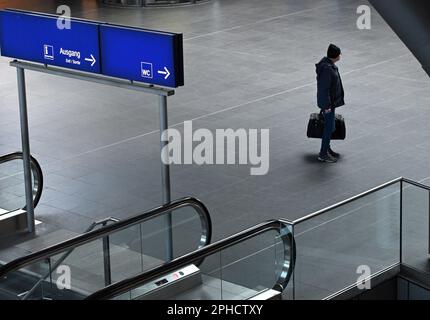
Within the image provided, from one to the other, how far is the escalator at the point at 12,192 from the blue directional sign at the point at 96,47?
167 cm

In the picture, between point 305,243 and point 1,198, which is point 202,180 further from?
point 305,243

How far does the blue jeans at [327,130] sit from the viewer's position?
49.5 feet

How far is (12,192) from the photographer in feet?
43.8

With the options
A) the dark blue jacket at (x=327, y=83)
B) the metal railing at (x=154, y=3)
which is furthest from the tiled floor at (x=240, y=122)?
the metal railing at (x=154, y=3)

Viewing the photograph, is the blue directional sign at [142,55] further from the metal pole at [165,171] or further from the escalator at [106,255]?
the escalator at [106,255]

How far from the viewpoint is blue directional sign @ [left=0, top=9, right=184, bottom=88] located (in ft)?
35.2

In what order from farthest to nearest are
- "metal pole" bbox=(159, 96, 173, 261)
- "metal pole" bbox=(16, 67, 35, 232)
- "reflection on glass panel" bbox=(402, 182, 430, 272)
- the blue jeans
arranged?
the blue jeans < "metal pole" bbox=(16, 67, 35, 232) < "reflection on glass panel" bbox=(402, 182, 430, 272) < "metal pole" bbox=(159, 96, 173, 261)

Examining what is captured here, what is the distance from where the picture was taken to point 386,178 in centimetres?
1431

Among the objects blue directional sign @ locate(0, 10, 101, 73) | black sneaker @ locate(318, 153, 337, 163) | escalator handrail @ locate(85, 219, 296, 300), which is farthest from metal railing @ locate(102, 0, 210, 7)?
escalator handrail @ locate(85, 219, 296, 300)

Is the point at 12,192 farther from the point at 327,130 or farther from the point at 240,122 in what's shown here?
the point at 240,122

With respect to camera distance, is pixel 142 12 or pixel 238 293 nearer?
pixel 238 293

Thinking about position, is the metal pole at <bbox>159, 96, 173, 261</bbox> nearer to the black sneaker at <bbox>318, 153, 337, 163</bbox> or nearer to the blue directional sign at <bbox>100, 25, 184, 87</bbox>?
the blue directional sign at <bbox>100, 25, 184, 87</bbox>
